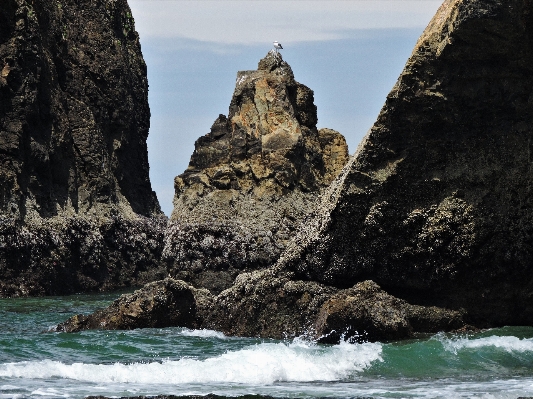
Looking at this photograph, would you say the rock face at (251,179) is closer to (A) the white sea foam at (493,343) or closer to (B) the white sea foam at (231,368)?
(A) the white sea foam at (493,343)

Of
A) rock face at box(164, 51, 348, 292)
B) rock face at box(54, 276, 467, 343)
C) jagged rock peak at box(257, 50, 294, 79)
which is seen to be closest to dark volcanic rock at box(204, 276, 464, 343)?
rock face at box(54, 276, 467, 343)

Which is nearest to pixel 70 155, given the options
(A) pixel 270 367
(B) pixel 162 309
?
(B) pixel 162 309

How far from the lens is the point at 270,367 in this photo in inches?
688

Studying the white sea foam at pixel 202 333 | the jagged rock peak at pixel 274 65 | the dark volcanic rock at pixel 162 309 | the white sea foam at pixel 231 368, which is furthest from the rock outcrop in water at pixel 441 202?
the jagged rock peak at pixel 274 65

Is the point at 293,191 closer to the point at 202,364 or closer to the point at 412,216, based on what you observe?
the point at 412,216

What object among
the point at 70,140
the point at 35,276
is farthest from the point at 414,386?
the point at 70,140

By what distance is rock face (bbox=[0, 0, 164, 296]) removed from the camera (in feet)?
147

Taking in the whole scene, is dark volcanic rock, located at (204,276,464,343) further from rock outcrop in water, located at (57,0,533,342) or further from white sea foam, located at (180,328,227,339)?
white sea foam, located at (180,328,227,339)

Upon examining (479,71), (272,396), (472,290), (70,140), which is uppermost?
(70,140)

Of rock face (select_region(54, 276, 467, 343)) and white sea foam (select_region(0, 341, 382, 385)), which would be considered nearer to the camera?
white sea foam (select_region(0, 341, 382, 385))

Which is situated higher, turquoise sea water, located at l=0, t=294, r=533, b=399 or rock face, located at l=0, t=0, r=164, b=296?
rock face, located at l=0, t=0, r=164, b=296

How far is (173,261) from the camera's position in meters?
38.3

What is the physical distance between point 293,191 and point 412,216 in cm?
1893

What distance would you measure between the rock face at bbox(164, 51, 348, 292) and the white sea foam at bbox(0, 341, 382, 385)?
58.9 feet
